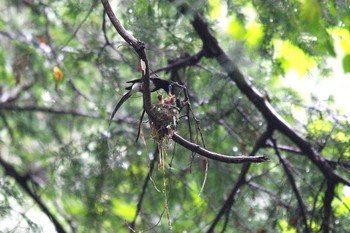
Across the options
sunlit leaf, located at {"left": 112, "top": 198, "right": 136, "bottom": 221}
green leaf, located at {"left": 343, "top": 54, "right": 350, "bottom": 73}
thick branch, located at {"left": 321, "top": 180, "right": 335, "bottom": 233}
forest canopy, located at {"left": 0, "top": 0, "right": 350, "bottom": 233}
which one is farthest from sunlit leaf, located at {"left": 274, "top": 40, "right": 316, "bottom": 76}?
sunlit leaf, located at {"left": 112, "top": 198, "right": 136, "bottom": 221}

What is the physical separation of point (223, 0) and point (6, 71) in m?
1.72

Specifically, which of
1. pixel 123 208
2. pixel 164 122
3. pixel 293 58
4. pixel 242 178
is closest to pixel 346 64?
pixel 293 58

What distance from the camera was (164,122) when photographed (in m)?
1.68

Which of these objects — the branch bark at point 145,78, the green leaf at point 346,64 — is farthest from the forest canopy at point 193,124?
the branch bark at point 145,78

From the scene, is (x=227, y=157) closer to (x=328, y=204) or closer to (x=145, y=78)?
(x=145, y=78)

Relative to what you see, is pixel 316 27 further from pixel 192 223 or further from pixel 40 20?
pixel 40 20

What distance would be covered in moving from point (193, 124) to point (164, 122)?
1.38 m

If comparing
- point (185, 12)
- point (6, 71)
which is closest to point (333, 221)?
point (185, 12)

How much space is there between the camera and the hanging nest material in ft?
5.48

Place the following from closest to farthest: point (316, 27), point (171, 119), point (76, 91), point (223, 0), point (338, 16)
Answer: point (171, 119)
point (316, 27)
point (338, 16)
point (223, 0)
point (76, 91)

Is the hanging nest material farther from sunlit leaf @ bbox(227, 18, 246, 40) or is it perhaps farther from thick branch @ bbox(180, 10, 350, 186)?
sunlit leaf @ bbox(227, 18, 246, 40)

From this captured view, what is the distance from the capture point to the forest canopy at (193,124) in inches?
115

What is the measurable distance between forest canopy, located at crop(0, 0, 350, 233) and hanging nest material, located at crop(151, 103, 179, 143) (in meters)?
0.95

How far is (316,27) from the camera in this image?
238 centimetres
